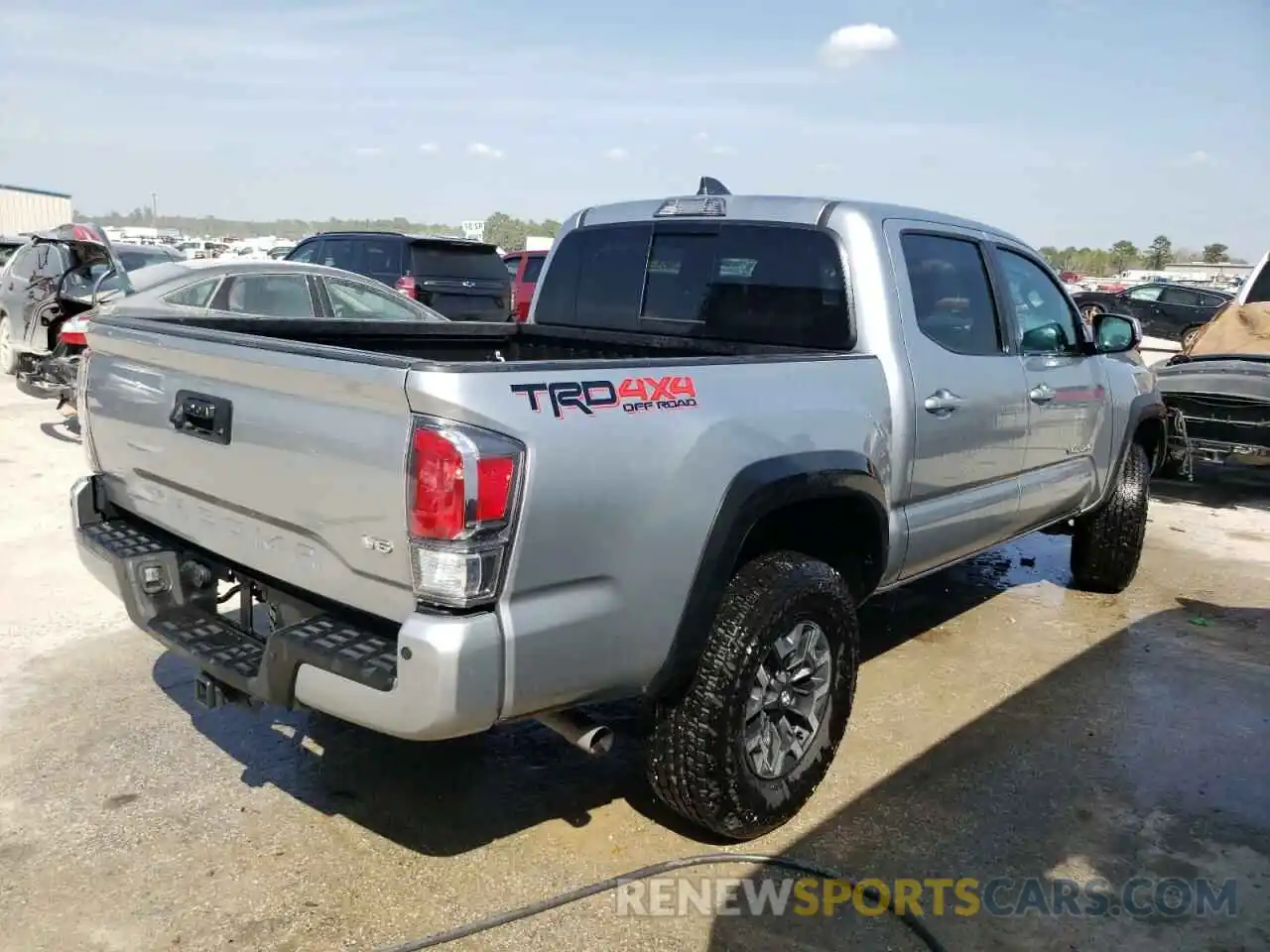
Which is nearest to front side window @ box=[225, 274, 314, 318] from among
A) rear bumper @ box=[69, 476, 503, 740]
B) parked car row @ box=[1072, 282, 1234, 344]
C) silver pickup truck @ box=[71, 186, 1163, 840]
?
silver pickup truck @ box=[71, 186, 1163, 840]

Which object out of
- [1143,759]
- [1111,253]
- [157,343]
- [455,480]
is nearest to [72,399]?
[157,343]

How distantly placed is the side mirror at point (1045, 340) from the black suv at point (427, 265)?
29.8ft

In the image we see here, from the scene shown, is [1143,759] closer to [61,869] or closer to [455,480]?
[455,480]

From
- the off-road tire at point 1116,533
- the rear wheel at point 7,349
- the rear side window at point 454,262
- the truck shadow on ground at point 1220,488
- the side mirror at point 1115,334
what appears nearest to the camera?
the side mirror at point 1115,334

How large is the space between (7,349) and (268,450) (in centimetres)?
973

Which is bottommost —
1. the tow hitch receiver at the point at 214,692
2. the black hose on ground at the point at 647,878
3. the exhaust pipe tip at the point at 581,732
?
the black hose on ground at the point at 647,878

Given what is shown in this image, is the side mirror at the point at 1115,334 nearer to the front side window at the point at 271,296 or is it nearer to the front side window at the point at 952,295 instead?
the front side window at the point at 952,295

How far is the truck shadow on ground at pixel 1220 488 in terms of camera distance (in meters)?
8.97

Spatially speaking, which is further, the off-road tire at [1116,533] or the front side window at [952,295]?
the off-road tire at [1116,533]

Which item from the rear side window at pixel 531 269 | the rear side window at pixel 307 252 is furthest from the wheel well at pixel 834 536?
the rear side window at pixel 531 269

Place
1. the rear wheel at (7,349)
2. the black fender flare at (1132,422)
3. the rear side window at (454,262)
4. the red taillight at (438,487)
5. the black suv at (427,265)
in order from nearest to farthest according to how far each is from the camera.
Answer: the red taillight at (438,487)
the black fender flare at (1132,422)
the rear wheel at (7,349)
the black suv at (427,265)
the rear side window at (454,262)

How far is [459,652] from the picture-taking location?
2322mm

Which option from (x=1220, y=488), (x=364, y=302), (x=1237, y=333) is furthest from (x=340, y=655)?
(x=1237, y=333)

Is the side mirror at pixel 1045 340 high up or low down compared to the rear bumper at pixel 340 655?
up
